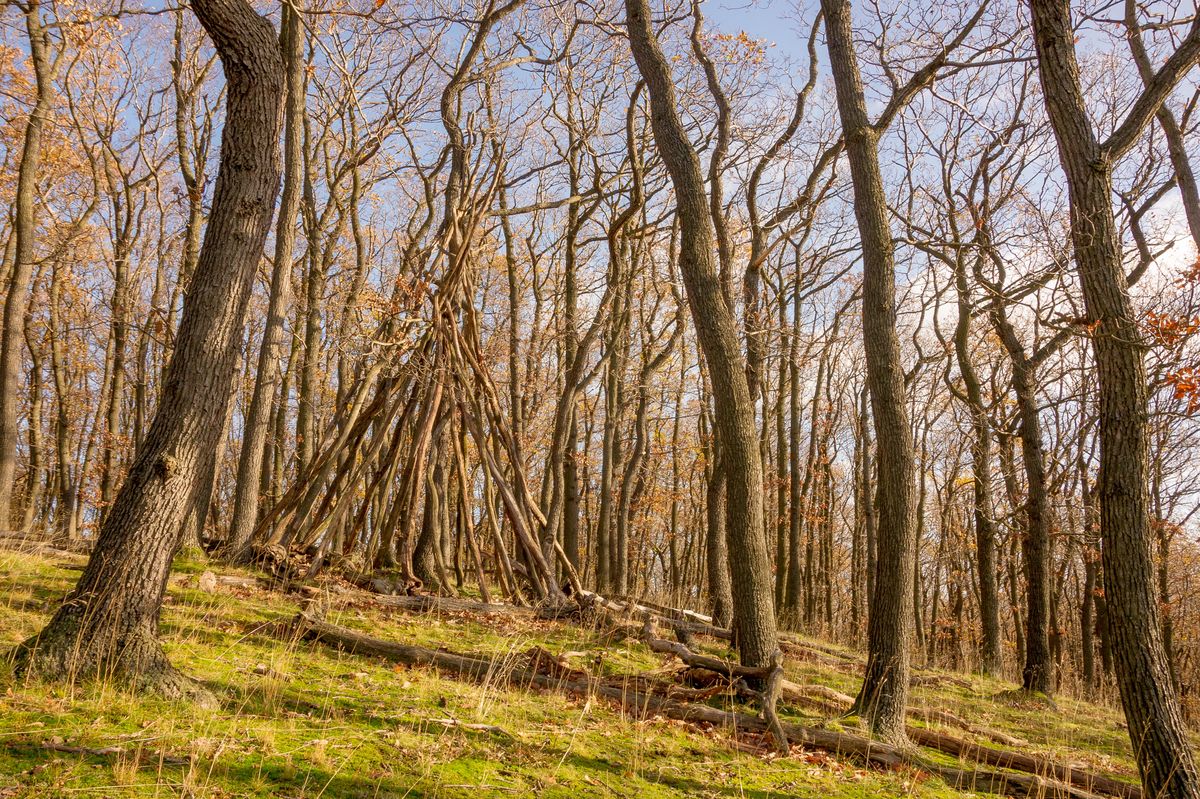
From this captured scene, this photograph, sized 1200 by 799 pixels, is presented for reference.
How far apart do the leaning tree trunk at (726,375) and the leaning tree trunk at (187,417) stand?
3.24 metres

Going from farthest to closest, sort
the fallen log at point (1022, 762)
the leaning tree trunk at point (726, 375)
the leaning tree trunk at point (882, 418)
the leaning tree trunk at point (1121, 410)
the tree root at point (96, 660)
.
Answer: the leaning tree trunk at point (726, 375), the leaning tree trunk at point (882, 418), the fallen log at point (1022, 762), the leaning tree trunk at point (1121, 410), the tree root at point (96, 660)

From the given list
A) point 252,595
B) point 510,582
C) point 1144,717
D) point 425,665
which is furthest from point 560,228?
point 1144,717

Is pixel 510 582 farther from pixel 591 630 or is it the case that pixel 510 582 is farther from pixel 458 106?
pixel 458 106

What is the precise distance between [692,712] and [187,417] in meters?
3.54

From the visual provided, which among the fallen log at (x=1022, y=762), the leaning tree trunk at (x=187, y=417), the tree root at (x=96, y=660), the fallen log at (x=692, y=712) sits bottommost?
the fallen log at (x=1022, y=762)

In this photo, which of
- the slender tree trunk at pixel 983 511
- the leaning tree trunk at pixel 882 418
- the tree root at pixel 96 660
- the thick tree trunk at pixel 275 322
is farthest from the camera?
the slender tree trunk at pixel 983 511

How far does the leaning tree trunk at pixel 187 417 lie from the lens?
3.38 metres

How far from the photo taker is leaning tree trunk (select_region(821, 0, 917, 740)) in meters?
4.97

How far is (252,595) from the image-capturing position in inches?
245

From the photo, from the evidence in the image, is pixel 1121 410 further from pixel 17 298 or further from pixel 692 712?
pixel 17 298

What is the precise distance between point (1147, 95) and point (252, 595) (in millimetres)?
8114

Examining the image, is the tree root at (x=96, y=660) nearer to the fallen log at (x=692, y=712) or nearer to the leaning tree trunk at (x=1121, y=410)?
the fallen log at (x=692, y=712)

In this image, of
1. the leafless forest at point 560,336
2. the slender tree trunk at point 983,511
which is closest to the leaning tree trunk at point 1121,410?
the leafless forest at point 560,336

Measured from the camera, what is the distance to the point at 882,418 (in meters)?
5.31
